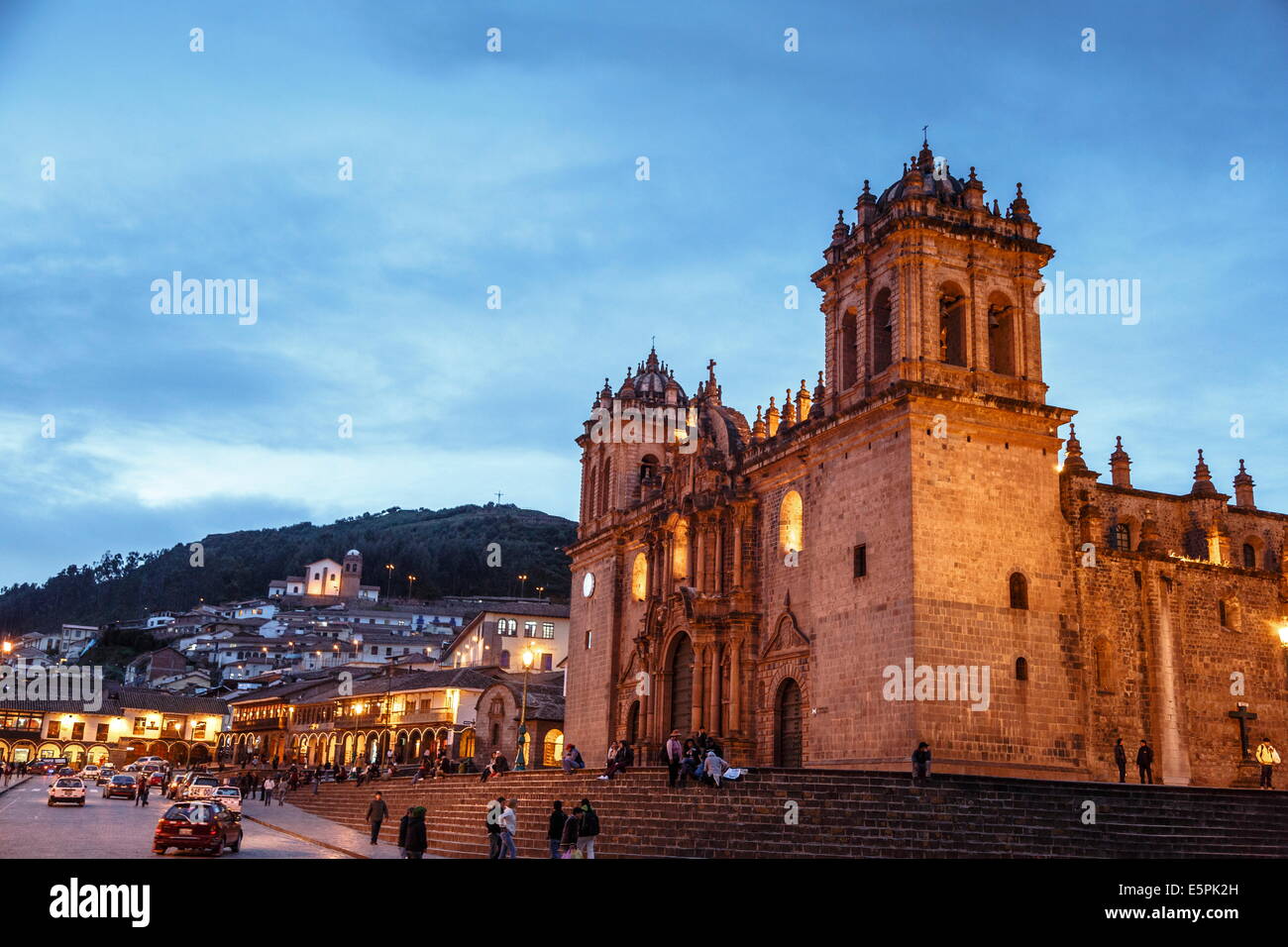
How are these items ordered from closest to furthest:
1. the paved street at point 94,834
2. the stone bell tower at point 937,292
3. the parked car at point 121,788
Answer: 1. the paved street at point 94,834
2. the stone bell tower at point 937,292
3. the parked car at point 121,788

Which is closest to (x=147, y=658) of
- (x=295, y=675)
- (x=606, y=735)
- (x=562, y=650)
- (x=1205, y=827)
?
(x=295, y=675)

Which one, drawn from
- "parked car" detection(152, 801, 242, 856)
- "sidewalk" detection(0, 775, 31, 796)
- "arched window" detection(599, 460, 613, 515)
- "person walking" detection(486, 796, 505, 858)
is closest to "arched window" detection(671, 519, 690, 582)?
"arched window" detection(599, 460, 613, 515)

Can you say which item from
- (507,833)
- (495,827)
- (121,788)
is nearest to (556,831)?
(507,833)

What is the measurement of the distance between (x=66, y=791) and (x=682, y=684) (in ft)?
73.1

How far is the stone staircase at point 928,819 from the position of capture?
21750mm

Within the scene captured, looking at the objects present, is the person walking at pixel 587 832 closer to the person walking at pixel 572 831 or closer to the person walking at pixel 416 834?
the person walking at pixel 572 831

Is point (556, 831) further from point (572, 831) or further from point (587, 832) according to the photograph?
point (587, 832)

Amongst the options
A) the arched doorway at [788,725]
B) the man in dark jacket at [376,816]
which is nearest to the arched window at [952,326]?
the arched doorway at [788,725]

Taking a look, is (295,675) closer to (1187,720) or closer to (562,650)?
(562,650)

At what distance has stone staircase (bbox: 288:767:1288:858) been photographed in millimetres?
21750

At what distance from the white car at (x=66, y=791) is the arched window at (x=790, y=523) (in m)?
26.9

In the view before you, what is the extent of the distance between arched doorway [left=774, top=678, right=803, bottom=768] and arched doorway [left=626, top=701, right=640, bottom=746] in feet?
30.6

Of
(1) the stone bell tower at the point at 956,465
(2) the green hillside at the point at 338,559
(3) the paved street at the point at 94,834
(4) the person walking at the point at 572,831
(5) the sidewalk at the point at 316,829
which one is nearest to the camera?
(4) the person walking at the point at 572,831

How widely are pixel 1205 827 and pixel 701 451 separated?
21769mm
